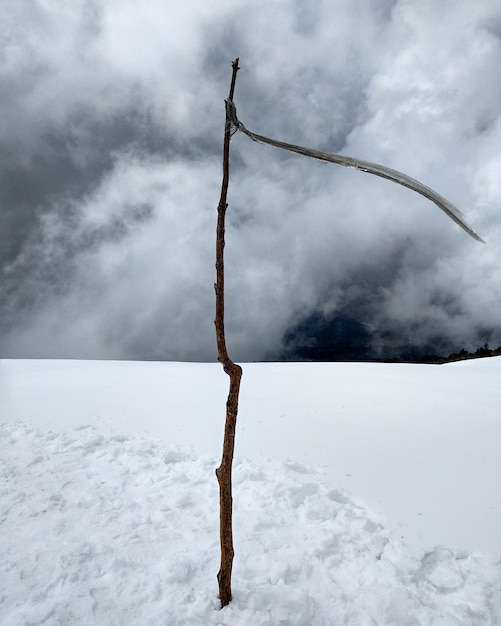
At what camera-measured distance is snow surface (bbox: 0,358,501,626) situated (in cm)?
356

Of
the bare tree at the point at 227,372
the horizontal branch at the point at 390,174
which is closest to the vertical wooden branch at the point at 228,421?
the bare tree at the point at 227,372

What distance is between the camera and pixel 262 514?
5.07m

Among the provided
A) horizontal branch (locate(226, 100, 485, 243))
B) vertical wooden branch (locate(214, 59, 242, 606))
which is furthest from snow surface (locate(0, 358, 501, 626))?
horizontal branch (locate(226, 100, 485, 243))

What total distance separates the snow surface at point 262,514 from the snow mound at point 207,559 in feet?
0.06

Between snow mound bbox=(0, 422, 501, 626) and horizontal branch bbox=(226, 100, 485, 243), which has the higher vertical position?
horizontal branch bbox=(226, 100, 485, 243)

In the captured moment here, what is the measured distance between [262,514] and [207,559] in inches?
44.5

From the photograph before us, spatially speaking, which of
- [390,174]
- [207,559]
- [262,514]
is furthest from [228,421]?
[390,174]

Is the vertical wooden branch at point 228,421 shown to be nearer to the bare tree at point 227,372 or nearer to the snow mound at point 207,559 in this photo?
the bare tree at point 227,372

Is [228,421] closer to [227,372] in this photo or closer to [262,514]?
[227,372]

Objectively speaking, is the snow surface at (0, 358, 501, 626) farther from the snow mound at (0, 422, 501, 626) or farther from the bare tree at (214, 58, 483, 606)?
the bare tree at (214, 58, 483, 606)

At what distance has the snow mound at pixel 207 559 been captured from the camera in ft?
11.4

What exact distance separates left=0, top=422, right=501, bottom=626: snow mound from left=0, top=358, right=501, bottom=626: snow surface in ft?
0.06

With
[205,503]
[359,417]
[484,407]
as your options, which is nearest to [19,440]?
[205,503]

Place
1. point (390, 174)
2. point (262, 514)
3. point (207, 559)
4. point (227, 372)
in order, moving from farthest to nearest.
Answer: point (262, 514) → point (207, 559) → point (227, 372) → point (390, 174)
